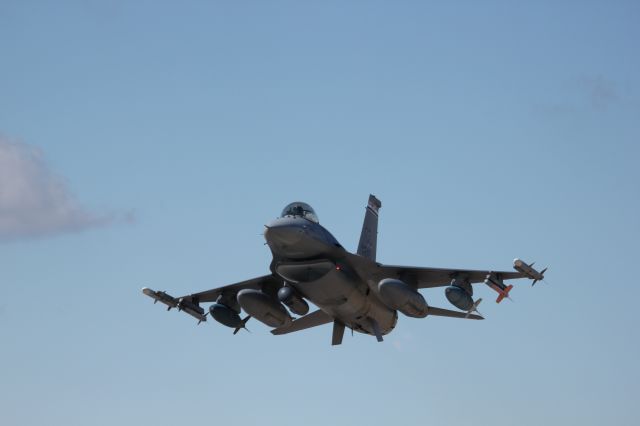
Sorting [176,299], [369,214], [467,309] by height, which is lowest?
[467,309]

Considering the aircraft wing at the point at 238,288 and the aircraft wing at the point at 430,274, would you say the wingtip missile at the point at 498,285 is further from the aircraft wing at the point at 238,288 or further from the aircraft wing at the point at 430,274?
the aircraft wing at the point at 238,288

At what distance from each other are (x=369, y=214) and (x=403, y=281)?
690 centimetres

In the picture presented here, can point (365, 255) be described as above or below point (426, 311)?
above

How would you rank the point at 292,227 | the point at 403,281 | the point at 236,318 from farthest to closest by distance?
the point at 236,318, the point at 403,281, the point at 292,227

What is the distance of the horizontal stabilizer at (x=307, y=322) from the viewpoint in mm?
55875

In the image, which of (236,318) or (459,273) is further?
(236,318)

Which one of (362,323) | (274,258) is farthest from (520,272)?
(274,258)

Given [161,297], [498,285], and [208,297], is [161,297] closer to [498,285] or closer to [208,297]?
[208,297]

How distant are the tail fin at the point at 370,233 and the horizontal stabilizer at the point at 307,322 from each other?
12.8 feet

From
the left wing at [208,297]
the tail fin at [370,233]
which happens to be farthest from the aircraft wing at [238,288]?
the tail fin at [370,233]

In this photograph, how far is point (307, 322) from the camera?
2213 inches

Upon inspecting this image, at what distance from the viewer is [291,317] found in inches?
2126

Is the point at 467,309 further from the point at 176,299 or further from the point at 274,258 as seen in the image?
the point at 176,299

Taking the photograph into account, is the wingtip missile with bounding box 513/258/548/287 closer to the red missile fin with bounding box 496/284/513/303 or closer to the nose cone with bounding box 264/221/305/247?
the red missile fin with bounding box 496/284/513/303
